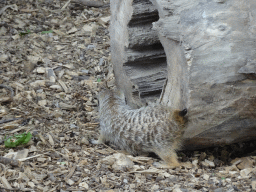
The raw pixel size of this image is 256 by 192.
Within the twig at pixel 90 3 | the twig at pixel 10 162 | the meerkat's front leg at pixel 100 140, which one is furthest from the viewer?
the twig at pixel 90 3

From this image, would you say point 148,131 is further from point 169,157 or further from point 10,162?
point 10,162

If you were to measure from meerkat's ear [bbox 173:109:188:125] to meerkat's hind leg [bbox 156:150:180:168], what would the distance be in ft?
1.07

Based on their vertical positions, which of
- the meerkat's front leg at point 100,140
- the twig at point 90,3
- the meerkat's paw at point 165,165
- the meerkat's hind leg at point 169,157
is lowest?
the meerkat's paw at point 165,165

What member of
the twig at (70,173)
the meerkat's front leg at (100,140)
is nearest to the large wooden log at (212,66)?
the meerkat's front leg at (100,140)

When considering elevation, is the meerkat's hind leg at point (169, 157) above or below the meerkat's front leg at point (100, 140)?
below

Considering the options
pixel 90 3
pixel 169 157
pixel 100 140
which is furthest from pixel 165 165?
pixel 90 3

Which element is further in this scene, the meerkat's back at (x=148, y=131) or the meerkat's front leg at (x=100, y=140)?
the meerkat's front leg at (x=100, y=140)

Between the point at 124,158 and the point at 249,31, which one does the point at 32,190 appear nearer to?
the point at 124,158

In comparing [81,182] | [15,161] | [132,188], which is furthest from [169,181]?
[15,161]

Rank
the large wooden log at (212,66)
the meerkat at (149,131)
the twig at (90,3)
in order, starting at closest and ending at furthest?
the large wooden log at (212,66) < the meerkat at (149,131) < the twig at (90,3)

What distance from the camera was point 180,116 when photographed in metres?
2.33

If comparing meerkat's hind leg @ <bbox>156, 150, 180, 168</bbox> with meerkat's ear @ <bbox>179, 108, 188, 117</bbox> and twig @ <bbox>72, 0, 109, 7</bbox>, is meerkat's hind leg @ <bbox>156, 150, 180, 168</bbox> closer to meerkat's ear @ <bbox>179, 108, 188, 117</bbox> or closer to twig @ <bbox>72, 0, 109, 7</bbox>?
meerkat's ear @ <bbox>179, 108, 188, 117</bbox>

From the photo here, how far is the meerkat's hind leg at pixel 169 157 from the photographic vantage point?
100.0 inches

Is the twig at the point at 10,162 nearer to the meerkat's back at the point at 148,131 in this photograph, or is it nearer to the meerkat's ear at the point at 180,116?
the meerkat's back at the point at 148,131
